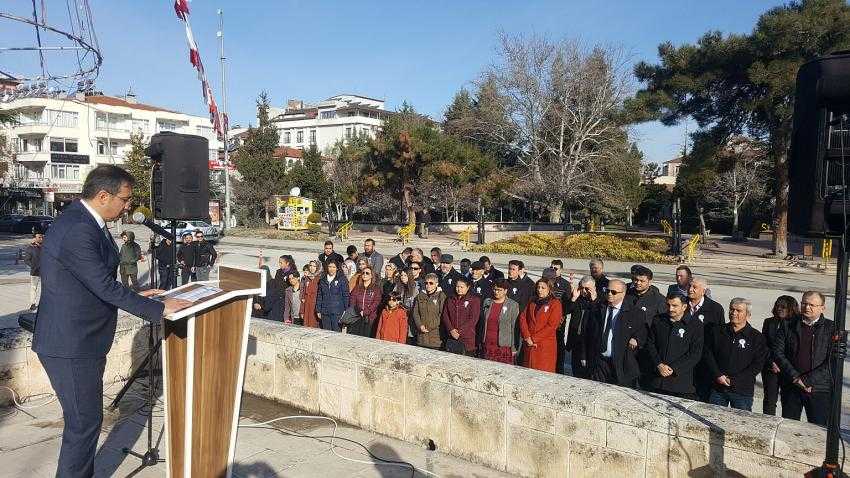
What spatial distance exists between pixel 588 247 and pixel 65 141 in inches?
2253

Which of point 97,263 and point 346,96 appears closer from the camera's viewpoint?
point 97,263

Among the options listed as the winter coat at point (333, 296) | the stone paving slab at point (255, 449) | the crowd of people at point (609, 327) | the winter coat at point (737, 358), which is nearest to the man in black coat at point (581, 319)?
the crowd of people at point (609, 327)

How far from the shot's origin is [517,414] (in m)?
3.93

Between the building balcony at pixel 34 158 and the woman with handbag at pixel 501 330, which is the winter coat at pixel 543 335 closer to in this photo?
the woman with handbag at pixel 501 330

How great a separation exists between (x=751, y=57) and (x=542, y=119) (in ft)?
51.0

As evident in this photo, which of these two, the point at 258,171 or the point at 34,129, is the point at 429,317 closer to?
the point at 258,171

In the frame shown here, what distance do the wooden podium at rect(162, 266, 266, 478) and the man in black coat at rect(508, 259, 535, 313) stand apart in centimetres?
533

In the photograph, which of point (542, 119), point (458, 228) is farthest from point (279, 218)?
point (542, 119)

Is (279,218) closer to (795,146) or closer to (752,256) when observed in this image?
(752,256)

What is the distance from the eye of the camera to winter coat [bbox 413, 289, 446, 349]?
7363 millimetres

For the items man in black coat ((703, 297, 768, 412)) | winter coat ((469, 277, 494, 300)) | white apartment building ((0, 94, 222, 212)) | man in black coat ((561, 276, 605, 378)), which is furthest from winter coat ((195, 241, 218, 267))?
white apartment building ((0, 94, 222, 212))

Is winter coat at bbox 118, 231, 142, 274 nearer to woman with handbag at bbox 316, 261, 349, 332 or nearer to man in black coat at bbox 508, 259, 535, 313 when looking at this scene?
woman with handbag at bbox 316, 261, 349, 332

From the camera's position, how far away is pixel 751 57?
82.6 feet

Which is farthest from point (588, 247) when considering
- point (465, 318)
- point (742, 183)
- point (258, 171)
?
point (258, 171)
